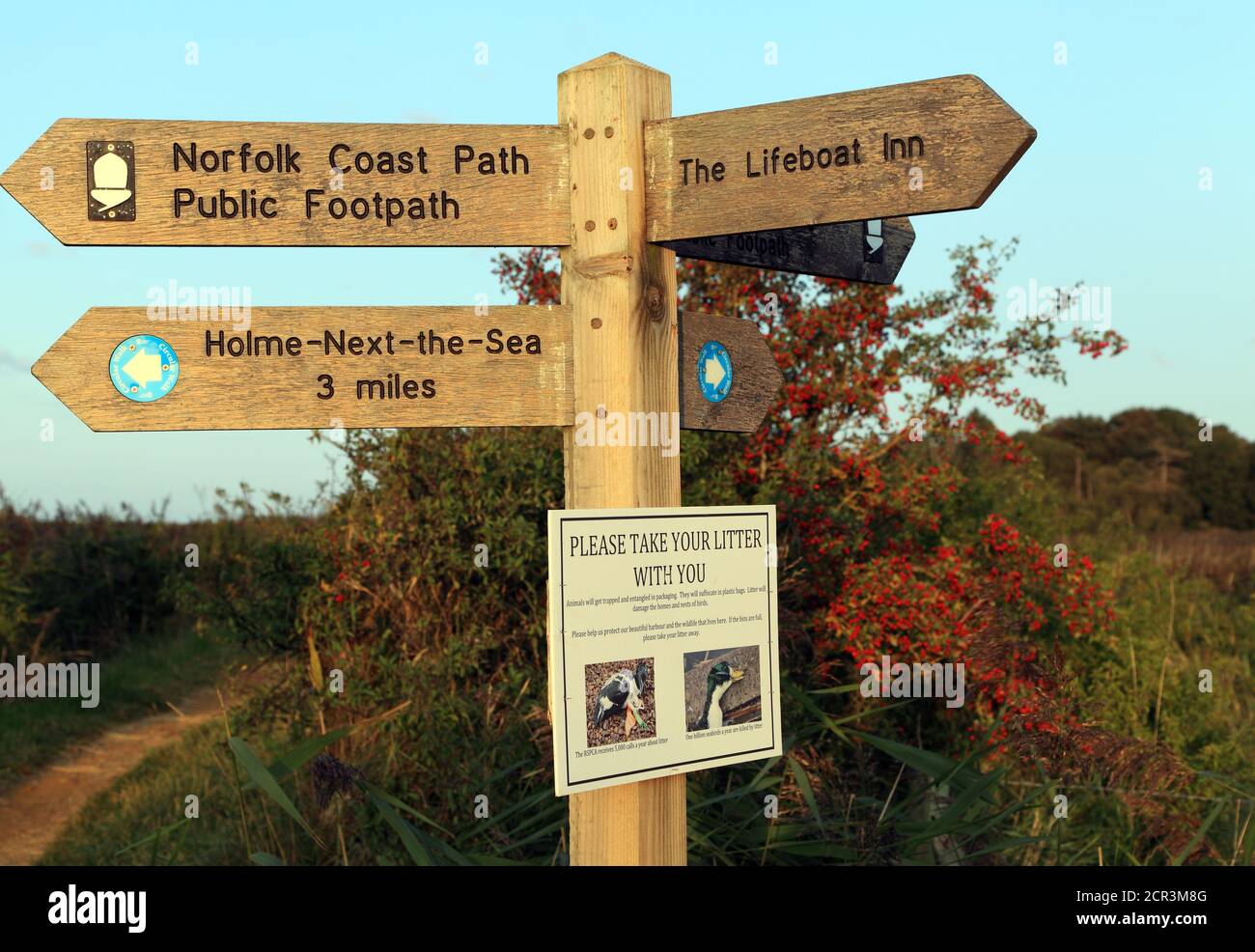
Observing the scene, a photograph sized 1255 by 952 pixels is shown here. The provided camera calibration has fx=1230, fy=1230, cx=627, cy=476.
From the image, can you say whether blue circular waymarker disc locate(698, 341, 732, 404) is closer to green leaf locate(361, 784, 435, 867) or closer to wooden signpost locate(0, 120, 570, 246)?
wooden signpost locate(0, 120, 570, 246)

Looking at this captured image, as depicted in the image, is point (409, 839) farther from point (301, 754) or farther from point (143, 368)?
point (143, 368)

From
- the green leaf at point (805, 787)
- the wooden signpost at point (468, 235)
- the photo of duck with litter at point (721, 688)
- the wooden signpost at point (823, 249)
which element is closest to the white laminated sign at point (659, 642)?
the photo of duck with litter at point (721, 688)

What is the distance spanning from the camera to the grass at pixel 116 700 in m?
8.76

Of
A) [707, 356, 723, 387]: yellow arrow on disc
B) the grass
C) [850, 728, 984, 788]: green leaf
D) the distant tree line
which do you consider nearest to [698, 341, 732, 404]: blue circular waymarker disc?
[707, 356, 723, 387]: yellow arrow on disc

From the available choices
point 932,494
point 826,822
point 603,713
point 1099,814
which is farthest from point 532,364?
point 932,494

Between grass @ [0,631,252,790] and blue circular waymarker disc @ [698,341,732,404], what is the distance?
5689 mm

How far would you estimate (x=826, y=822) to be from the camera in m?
4.14

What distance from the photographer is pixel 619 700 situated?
306 cm

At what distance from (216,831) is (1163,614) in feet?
25.3

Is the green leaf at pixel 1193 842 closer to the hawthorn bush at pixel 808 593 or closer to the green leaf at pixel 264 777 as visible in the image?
the hawthorn bush at pixel 808 593

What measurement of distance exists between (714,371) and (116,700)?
8402mm

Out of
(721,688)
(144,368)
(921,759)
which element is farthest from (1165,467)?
(144,368)

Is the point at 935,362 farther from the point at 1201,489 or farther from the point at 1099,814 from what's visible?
the point at 1201,489
